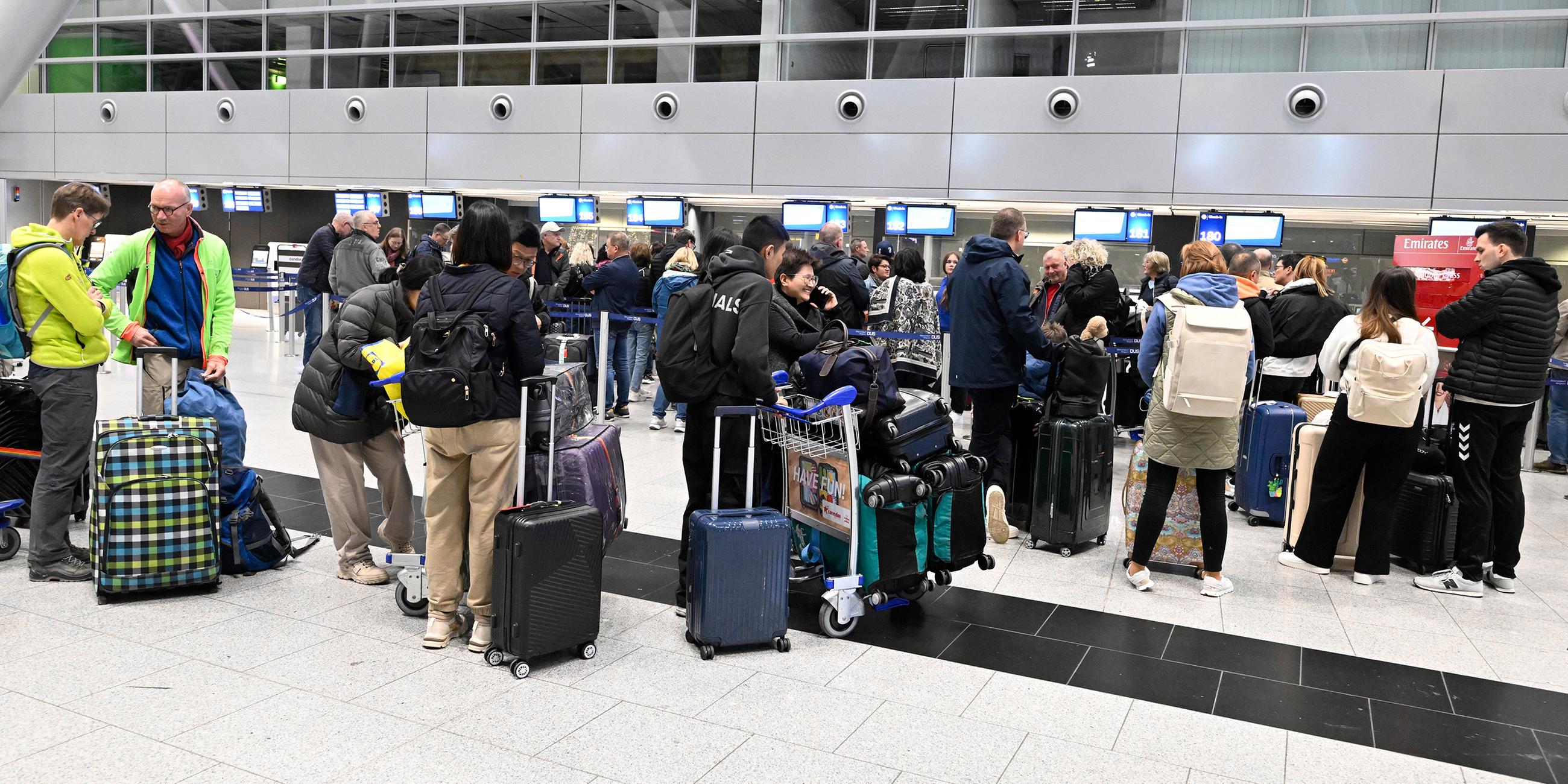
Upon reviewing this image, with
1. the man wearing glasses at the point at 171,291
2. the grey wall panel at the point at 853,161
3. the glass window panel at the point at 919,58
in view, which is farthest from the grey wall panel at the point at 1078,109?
the man wearing glasses at the point at 171,291

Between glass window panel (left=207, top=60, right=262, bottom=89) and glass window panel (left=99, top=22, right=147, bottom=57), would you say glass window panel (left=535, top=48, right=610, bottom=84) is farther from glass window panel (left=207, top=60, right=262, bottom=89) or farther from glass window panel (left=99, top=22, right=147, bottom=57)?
glass window panel (left=99, top=22, right=147, bottom=57)

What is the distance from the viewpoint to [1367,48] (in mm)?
13641

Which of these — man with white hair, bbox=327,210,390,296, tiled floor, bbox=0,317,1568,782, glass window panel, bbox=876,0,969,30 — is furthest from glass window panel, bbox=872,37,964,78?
tiled floor, bbox=0,317,1568,782

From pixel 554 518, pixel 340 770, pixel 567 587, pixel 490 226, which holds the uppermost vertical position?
pixel 490 226

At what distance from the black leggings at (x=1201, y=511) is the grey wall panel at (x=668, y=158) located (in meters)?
11.9

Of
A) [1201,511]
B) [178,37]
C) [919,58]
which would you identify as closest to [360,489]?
[1201,511]

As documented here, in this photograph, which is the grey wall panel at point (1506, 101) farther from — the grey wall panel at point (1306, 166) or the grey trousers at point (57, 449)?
the grey trousers at point (57, 449)

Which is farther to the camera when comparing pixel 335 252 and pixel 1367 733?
pixel 335 252

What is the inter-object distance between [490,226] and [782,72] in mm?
13208

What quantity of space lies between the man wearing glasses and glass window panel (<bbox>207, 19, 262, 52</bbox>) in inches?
710

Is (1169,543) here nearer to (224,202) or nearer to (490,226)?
(490,226)

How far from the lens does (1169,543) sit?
5.48 metres

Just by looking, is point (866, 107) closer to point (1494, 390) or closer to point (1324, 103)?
point (1324, 103)

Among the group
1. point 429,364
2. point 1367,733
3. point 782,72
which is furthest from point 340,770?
point 782,72
